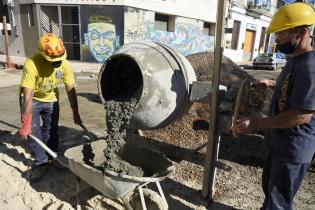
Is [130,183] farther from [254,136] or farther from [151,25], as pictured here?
[151,25]

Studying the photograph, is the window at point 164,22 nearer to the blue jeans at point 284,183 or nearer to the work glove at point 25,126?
the work glove at point 25,126

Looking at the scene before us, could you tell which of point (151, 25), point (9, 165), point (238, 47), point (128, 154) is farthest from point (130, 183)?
point (238, 47)

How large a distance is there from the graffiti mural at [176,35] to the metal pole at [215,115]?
8.64 m

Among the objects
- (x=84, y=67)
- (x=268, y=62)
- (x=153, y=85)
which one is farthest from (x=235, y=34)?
(x=153, y=85)

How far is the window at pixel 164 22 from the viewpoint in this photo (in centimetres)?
1669

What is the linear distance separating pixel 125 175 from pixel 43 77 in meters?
1.75

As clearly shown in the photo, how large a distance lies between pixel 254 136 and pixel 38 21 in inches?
518

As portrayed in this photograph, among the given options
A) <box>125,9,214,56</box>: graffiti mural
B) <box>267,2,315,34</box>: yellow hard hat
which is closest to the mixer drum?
<box>267,2,315,34</box>: yellow hard hat

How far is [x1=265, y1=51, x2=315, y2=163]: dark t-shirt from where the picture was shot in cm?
220

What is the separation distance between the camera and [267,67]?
63.4 feet

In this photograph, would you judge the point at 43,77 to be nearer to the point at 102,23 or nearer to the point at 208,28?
the point at 102,23

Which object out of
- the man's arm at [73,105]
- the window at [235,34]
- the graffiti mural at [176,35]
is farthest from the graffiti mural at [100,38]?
the window at [235,34]

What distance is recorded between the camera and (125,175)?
2.50m

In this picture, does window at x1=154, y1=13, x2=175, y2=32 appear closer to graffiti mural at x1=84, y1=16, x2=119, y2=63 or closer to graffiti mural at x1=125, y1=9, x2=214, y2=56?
graffiti mural at x1=125, y1=9, x2=214, y2=56
